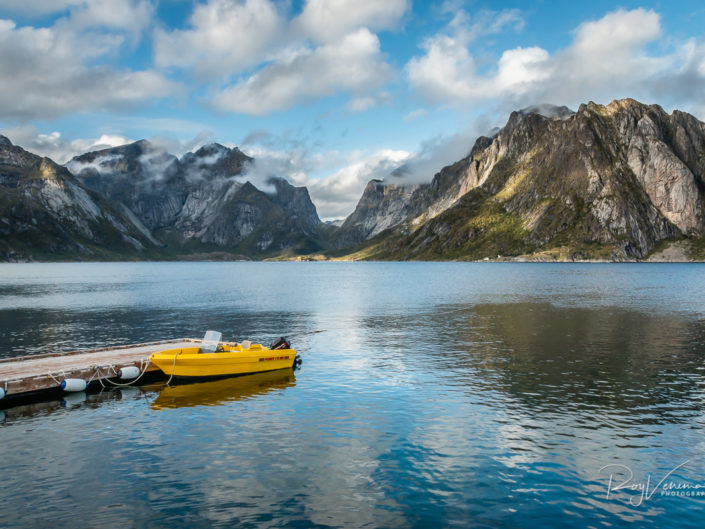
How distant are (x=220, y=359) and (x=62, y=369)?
41.3 feet

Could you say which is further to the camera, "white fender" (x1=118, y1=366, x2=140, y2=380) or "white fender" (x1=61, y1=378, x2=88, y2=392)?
"white fender" (x1=118, y1=366, x2=140, y2=380)

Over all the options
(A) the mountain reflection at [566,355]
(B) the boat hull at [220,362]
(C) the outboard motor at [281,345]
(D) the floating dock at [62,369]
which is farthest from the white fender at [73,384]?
(A) the mountain reflection at [566,355]

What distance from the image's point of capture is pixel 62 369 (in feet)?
132

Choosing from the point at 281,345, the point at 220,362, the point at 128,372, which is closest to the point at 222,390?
the point at 220,362

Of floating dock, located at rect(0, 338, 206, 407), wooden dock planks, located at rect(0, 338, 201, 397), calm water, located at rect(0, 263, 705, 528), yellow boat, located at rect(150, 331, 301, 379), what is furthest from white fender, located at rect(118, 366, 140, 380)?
calm water, located at rect(0, 263, 705, 528)

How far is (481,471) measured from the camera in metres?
23.3

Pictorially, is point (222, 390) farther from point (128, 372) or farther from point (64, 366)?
point (64, 366)

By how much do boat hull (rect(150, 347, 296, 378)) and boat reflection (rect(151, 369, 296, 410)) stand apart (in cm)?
68

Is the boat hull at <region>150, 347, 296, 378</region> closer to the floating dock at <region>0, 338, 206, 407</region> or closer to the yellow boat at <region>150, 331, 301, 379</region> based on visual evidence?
the yellow boat at <region>150, 331, 301, 379</region>

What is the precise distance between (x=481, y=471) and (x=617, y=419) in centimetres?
1236

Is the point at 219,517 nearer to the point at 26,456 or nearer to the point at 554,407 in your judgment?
the point at 26,456

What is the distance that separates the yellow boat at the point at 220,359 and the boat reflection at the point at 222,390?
0.72m

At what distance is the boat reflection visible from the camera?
3681 centimetres

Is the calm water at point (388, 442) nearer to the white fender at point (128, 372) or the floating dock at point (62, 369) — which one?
the white fender at point (128, 372)
